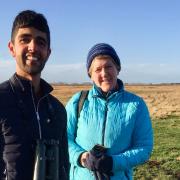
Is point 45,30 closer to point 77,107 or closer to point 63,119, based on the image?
point 63,119

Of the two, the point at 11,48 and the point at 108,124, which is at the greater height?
the point at 11,48

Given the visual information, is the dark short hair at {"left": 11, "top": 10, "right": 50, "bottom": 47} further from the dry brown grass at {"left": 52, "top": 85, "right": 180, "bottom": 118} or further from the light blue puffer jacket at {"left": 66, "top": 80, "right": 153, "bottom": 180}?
the dry brown grass at {"left": 52, "top": 85, "right": 180, "bottom": 118}

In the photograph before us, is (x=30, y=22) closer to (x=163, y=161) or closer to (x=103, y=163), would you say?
(x=103, y=163)

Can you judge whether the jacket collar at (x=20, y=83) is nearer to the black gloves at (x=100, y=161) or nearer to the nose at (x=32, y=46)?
the nose at (x=32, y=46)

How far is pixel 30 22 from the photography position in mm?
3025

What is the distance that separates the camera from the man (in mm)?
2814

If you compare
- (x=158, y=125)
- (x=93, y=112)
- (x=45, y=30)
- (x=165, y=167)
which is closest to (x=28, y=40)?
(x=45, y=30)

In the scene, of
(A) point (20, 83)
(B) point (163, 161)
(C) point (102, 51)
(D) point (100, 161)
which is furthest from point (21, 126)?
(B) point (163, 161)

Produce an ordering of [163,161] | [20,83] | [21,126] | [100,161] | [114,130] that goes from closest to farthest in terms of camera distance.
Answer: [21,126]
[20,83]
[100,161]
[114,130]
[163,161]

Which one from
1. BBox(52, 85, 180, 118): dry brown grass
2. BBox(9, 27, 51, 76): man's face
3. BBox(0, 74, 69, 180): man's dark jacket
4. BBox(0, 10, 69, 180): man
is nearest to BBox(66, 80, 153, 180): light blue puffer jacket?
BBox(0, 10, 69, 180): man

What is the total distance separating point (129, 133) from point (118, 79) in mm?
520

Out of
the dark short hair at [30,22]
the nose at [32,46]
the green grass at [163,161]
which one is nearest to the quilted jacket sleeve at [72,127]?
the dark short hair at [30,22]

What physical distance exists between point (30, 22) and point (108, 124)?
132 centimetres

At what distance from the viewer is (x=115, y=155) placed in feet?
13.0
